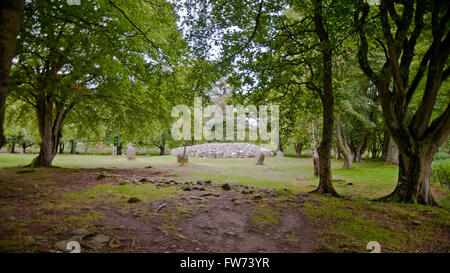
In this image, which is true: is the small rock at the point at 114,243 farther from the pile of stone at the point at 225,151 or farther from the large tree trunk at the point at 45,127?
the pile of stone at the point at 225,151

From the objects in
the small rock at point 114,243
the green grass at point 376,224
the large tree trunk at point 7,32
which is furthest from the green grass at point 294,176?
the large tree trunk at point 7,32

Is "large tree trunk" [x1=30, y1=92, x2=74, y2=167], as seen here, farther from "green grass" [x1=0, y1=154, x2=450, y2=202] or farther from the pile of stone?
the pile of stone

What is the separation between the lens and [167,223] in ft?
17.2

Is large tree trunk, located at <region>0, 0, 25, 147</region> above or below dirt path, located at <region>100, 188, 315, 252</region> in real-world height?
above

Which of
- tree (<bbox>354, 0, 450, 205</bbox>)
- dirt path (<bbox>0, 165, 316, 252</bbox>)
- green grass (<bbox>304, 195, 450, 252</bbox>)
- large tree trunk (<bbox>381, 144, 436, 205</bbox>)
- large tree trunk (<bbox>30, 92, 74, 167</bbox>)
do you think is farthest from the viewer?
large tree trunk (<bbox>30, 92, 74, 167</bbox>)

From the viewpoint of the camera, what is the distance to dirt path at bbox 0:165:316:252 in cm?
386

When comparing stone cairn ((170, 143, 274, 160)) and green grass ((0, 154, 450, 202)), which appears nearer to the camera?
green grass ((0, 154, 450, 202))

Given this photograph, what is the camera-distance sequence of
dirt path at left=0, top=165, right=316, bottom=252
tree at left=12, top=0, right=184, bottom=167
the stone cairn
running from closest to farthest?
1. dirt path at left=0, top=165, right=316, bottom=252
2. tree at left=12, top=0, right=184, bottom=167
3. the stone cairn

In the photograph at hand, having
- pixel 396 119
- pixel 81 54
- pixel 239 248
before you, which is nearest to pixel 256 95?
pixel 396 119

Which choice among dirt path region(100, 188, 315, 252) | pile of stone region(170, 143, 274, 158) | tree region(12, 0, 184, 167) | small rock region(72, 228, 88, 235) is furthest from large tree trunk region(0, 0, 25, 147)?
pile of stone region(170, 143, 274, 158)
